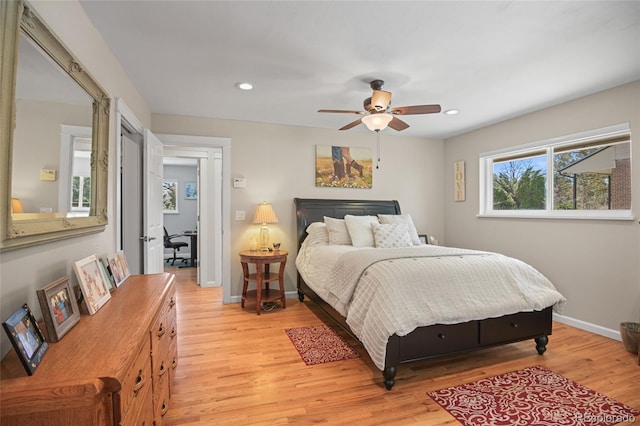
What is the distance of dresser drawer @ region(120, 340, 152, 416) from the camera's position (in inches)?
40.2

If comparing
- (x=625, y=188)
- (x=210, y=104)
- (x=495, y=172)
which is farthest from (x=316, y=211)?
(x=625, y=188)

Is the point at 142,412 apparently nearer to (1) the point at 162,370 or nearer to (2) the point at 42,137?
(1) the point at 162,370

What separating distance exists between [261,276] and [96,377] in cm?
279

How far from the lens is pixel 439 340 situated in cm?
231

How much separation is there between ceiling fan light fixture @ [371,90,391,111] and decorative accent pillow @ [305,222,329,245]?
171 centimetres

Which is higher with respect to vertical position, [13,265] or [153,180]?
[153,180]

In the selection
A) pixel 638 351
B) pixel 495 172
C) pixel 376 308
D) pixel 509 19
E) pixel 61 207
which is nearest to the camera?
pixel 61 207

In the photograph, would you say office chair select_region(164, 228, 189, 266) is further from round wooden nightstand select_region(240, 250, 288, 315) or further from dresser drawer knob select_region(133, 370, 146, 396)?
dresser drawer knob select_region(133, 370, 146, 396)

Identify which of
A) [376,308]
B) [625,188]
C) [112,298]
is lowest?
[376,308]

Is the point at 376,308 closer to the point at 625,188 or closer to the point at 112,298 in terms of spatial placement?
the point at 112,298

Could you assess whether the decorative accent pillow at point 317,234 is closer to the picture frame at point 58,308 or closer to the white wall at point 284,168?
the white wall at point 284,168

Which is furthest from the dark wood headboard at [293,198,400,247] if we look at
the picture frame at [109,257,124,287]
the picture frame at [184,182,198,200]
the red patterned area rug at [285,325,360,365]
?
the picture frame at [184,182,198,200]

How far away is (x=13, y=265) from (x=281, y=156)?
3415 mm

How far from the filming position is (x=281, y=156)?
435 centimetres
